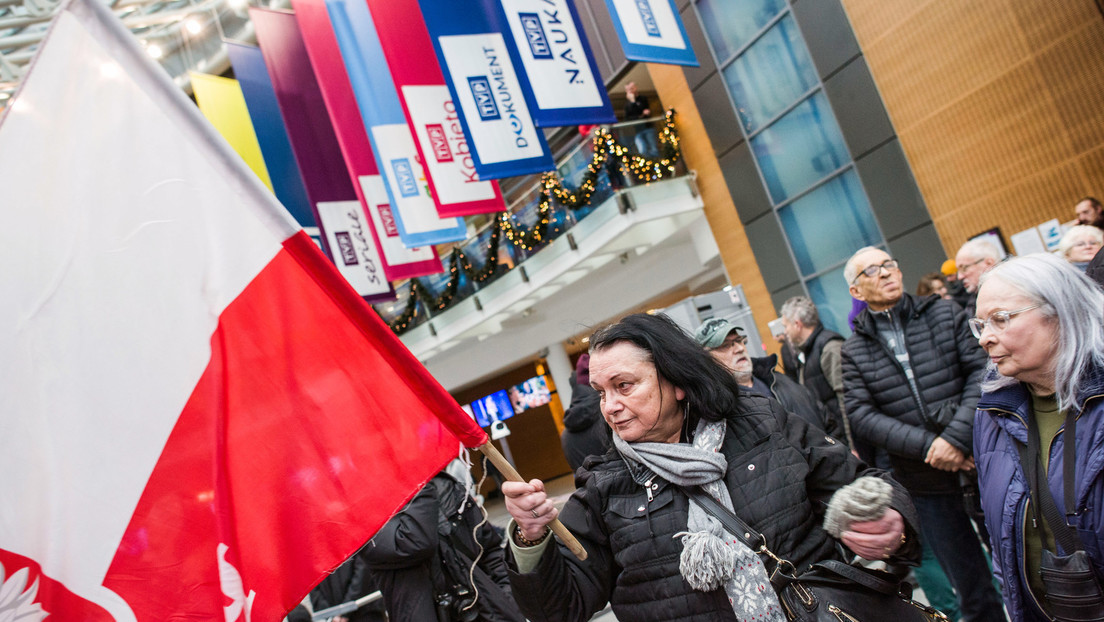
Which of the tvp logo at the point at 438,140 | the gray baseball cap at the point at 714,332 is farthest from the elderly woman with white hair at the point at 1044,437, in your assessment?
the tvp logo at the point at 438,140

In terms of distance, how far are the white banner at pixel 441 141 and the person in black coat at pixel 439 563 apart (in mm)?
5277

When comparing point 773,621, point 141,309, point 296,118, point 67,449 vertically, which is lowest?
point 773,621

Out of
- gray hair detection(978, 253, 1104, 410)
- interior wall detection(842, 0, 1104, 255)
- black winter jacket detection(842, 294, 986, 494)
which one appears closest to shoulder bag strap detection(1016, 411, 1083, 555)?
gray hair detection(978, 253, 1104, 410)

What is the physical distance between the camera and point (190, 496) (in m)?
1.95

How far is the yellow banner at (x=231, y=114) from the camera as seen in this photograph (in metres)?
11.2

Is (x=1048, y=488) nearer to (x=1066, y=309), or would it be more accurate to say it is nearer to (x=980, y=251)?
(x=1066, y=309)

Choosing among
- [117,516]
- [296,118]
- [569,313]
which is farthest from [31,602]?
[569,313]

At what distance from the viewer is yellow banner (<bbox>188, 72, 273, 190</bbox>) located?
441 inches

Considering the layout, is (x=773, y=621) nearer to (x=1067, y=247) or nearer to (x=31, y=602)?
(x=31, y=602)

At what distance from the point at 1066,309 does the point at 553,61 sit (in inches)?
244

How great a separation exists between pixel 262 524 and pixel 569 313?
56.6 feet

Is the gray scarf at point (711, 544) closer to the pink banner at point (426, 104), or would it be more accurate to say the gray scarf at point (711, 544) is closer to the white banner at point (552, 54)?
the white banner at point (552, 54)

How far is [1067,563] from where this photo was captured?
6.68ft

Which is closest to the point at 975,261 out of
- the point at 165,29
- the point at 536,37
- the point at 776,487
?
the point at 776,487
